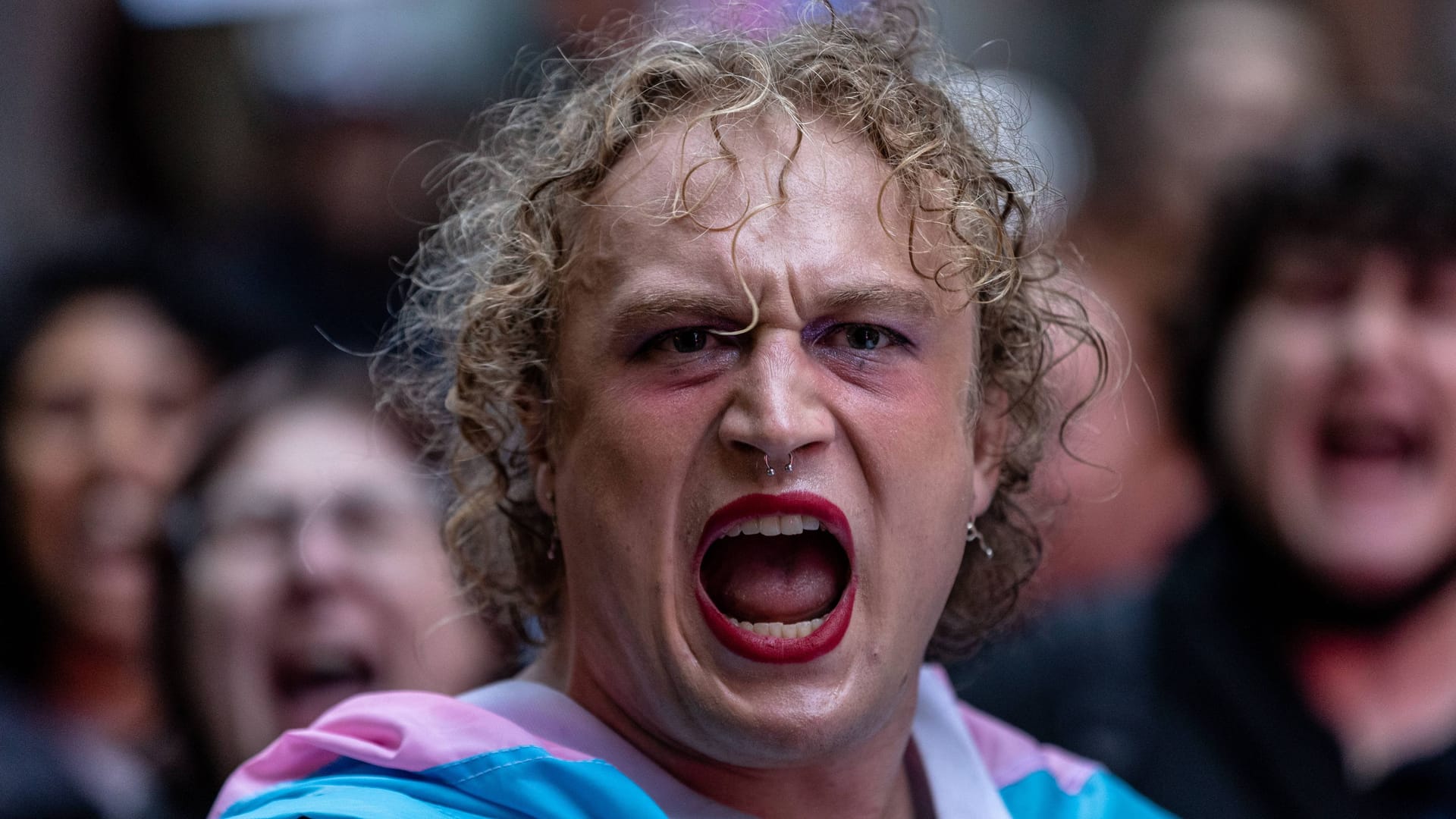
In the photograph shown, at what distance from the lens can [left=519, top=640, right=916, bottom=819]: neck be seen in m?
2.25

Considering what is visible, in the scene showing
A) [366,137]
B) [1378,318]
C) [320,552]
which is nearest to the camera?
[320,552]

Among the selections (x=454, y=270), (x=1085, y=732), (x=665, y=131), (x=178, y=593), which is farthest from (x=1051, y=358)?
(x=178, y=593)

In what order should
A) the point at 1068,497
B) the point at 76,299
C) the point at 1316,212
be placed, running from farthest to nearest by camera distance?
the point at 76,299 → the point at 1316,212 → the point at 1068,497

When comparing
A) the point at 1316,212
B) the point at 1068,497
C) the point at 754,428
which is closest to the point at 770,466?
the point at 754,428

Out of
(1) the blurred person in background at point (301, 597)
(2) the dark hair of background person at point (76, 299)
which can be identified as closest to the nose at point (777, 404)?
(1) the blurred person in background at point (301, 597)

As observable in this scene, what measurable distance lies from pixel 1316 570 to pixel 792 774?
6.20ft

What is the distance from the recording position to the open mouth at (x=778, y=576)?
2.12m

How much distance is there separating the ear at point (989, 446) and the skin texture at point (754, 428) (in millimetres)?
154

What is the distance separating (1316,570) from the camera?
3.71 m

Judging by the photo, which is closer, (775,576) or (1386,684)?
(775,576)

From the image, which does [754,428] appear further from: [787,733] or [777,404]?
[787,733]

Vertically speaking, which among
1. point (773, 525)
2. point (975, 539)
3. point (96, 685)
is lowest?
point (96, 685)

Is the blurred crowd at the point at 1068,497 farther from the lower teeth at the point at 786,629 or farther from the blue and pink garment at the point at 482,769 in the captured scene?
the lower teeth at the point at 786,629

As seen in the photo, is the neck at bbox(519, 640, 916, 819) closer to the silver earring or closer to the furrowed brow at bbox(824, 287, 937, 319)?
the silver earring
